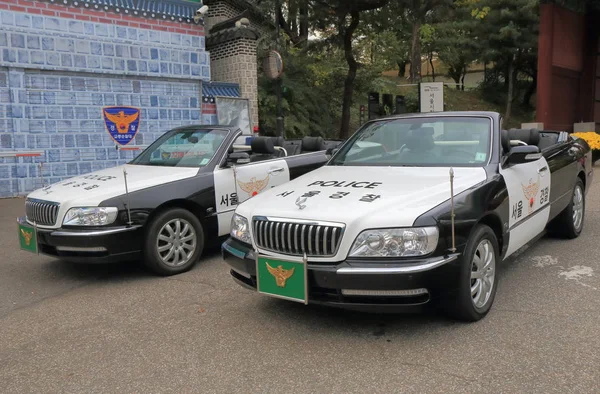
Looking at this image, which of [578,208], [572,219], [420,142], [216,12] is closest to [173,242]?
[420,142]

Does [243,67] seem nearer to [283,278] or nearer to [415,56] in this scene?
[283,278]

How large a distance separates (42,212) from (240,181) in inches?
82.9

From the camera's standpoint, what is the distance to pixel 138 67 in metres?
12.9

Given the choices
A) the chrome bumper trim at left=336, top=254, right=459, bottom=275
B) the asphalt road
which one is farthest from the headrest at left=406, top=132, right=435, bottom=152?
the chrome bumper trim at left=336, top=254, right=459, bottom=275

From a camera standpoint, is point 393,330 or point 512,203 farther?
point 512,203

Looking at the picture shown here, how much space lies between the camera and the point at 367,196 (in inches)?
157

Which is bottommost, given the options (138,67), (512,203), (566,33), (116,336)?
(116,336)

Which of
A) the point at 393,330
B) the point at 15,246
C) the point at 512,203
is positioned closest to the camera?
the point at 393,330

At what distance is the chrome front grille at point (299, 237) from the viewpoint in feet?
12.0

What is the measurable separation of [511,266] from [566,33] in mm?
15940

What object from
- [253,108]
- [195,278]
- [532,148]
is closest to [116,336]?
[195,278]

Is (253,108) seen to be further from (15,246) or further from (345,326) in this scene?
(345,326)

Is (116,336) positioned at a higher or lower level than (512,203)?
lower

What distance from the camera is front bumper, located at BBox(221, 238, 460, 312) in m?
3.51
